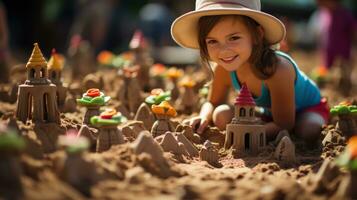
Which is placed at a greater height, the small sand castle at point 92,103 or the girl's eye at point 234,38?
the girl's eye at point 234,38

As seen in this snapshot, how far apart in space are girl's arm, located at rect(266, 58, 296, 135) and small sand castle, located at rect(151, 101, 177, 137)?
65 cm

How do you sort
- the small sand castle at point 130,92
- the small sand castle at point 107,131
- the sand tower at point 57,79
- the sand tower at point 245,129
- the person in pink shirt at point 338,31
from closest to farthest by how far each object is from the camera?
the small sand castle at point 107,131, the sand tower at point 245,129, the sand tower at point 57,79, the small sand castle at point 130,92, the person in pink shirt at point 338,31

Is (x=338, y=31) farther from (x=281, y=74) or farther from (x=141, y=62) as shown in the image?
(x=281, y=74)

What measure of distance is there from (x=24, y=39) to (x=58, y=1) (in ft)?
4.36


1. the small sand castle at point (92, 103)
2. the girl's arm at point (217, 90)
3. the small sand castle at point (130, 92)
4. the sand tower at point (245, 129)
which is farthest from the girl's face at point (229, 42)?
the small sand castle at point (130, 92)

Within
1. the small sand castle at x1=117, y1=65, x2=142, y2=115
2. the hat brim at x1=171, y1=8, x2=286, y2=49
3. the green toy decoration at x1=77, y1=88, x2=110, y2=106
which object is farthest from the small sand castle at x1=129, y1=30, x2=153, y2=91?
the green toy decoration at x1=77, y1=88, x2=110, y2=106

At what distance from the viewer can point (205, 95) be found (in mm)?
4719

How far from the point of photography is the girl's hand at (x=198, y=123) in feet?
12.9

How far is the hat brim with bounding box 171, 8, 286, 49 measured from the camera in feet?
11.7

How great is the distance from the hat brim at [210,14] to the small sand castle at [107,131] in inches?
36.5

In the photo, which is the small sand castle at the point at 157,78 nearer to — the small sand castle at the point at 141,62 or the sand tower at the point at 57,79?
the small sand castle at the point at 141,62

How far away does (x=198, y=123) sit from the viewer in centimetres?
401

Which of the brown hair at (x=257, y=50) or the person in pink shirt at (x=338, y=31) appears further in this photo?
the person in pink shirt at (x=338, y=31)

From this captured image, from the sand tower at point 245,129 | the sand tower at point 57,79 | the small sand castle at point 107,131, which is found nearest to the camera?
the small sand castle at point 107,131
